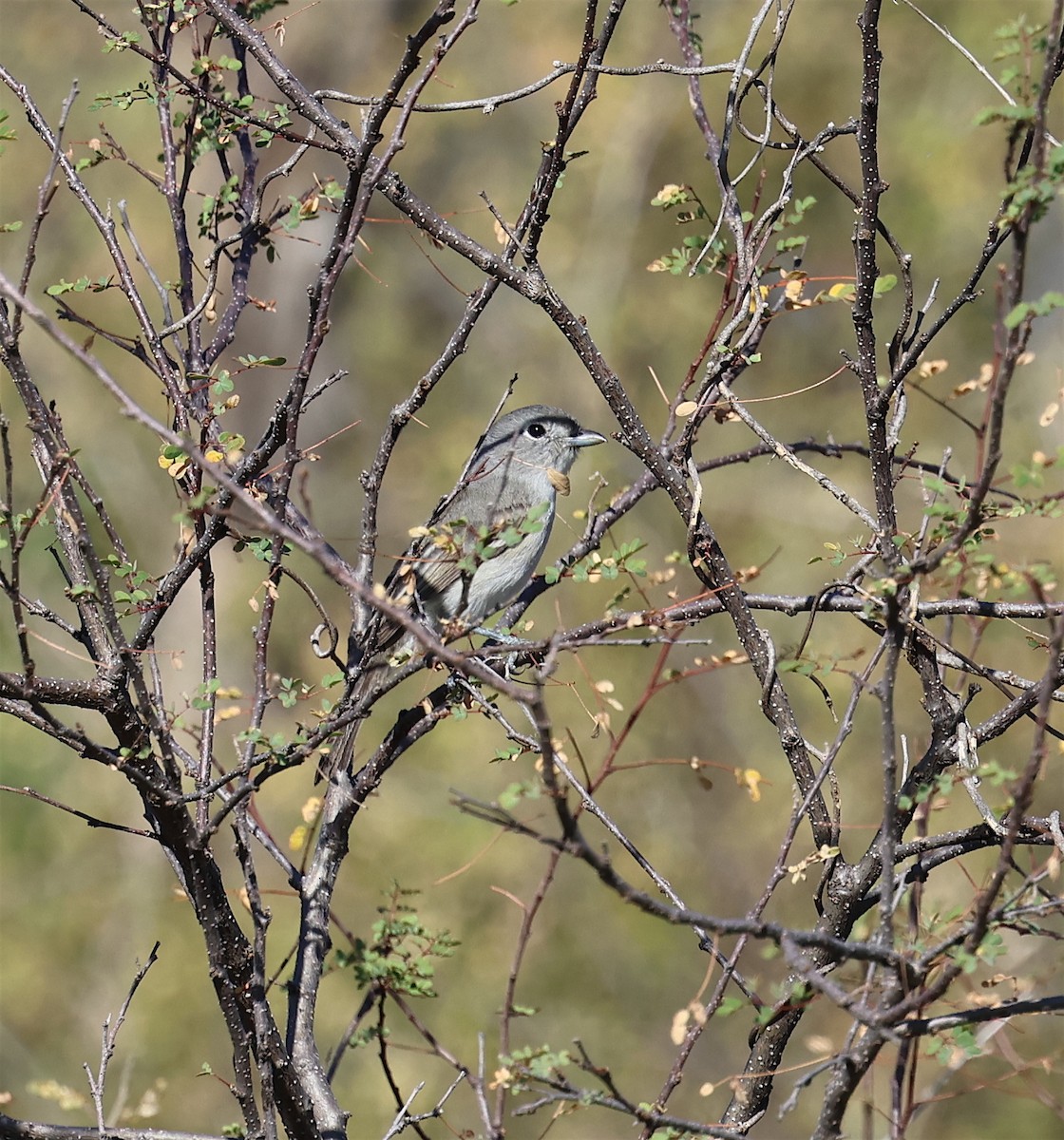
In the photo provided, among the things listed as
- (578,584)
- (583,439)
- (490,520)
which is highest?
(578,584)

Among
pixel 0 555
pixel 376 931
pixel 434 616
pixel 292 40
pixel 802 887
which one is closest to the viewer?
pixel 376 931

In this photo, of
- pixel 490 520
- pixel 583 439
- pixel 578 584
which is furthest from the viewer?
pixel 578 584

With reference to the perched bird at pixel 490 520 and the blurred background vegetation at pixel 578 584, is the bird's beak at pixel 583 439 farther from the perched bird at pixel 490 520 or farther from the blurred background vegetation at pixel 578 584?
the blurred background vegetation at pixel 578 584

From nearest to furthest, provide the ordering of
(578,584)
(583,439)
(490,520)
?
(490,520) < (583,439) < (578,584)

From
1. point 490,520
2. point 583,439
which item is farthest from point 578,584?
point 490,520

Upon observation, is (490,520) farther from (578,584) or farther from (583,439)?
(578,584)

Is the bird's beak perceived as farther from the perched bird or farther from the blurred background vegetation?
the blurred background vegetation

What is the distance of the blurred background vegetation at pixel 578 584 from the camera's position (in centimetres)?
1044

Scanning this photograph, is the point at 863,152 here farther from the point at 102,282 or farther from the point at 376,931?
the point at 376,931

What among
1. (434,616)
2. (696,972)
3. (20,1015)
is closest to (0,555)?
(434,616)

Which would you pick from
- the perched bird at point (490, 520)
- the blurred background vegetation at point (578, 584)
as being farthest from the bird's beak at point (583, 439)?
the blurred background vegetation at point (578, 584)

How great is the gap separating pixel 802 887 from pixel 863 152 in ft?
29.1

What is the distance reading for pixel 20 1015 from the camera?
10883 mm

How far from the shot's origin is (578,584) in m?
9.93
